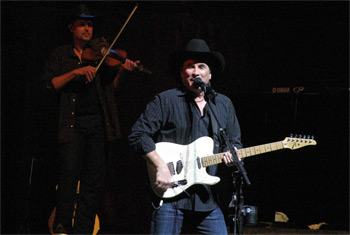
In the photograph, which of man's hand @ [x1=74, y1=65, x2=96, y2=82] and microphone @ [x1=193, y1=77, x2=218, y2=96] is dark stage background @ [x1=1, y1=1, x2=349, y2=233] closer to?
man's hand @ [x1=74, y1=65, x2=96, y2=82]

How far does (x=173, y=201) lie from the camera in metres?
3.30

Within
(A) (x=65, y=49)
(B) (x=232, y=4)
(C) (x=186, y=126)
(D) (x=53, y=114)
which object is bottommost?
(C) (x=186, y=126)

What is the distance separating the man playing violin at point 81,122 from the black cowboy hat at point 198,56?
914 millimetres

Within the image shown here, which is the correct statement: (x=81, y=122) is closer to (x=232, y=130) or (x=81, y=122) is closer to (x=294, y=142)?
(x=232, y=130)

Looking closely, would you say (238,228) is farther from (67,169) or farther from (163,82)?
(163,82)

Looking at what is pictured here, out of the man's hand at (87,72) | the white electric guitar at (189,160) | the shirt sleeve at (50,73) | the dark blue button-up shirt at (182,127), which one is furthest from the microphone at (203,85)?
the shirt sleeve at (50,73)

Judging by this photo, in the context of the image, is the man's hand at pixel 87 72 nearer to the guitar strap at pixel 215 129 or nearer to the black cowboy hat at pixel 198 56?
the black cowboy hat at pixel 198 56

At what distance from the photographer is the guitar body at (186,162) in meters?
3.40

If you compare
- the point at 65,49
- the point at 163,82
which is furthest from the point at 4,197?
the point at 163,82

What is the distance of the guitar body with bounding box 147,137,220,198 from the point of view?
11.2 ft

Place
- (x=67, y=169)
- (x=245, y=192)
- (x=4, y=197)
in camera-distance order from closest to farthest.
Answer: (x=67, y=169)
(x=4, y=197)
(x=245, y=192)

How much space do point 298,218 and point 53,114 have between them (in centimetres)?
306

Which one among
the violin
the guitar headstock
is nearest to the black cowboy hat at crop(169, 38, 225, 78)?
the guitar headstock

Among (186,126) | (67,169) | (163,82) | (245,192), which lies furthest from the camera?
(163,82)
